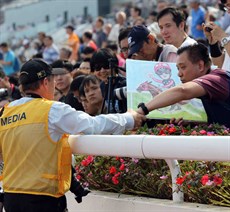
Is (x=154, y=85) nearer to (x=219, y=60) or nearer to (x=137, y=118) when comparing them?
(x=137, y=118)

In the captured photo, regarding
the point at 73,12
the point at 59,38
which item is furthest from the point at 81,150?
the point at 73,12

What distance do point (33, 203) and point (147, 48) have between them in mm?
2558

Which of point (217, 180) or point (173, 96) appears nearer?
point (217, 180)

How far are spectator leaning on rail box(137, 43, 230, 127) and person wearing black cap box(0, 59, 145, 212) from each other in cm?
26

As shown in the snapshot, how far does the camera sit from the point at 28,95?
489cm

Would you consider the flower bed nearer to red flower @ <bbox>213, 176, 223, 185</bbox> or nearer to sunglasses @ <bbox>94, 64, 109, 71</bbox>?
red flower @ <bbox>213, 176, 223, 185</bbox>

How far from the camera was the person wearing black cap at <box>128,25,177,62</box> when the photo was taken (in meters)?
6.68

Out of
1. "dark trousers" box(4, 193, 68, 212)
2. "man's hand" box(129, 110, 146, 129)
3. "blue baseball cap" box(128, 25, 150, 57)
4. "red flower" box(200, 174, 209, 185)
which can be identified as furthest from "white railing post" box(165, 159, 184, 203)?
"blue baseball cap" box(128, 25, 150, 57)

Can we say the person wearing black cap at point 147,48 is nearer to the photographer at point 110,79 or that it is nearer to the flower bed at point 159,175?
the photographer at point 110,79

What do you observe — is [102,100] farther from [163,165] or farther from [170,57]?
[163,165]

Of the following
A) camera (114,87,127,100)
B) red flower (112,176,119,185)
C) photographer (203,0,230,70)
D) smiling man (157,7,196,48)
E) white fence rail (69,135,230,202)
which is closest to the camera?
white fence rail (69,135,230,202)

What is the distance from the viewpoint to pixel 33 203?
4621 mm

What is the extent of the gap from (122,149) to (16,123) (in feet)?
2.47

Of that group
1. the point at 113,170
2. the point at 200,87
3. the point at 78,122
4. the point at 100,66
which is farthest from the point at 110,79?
the point at 78,122
